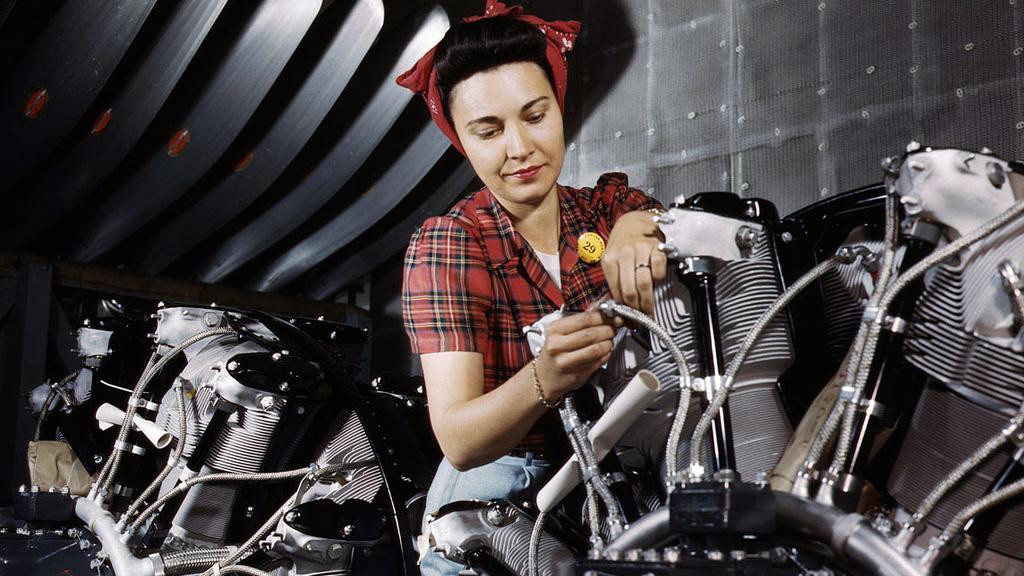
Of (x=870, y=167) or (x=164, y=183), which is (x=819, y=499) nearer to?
(x=870, y=167)

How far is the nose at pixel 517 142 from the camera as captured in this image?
148 centimetres

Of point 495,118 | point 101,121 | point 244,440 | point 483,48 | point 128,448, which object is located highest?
point 483,48

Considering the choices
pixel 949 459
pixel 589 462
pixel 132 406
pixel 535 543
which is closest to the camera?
pixel 949 459

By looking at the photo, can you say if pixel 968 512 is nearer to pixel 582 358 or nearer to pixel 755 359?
pixel 755 359

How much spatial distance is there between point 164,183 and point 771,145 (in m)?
2.76

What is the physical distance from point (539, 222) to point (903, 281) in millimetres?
681

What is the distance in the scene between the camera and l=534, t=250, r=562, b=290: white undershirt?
1567mm

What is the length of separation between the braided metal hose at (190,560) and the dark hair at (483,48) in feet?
4.27

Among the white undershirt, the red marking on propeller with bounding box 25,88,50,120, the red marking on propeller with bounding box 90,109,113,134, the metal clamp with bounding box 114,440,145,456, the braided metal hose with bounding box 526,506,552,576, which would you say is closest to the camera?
the braided metal hose with bounding box 526,506,552,576

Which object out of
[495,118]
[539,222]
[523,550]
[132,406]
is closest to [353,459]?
[132,406]

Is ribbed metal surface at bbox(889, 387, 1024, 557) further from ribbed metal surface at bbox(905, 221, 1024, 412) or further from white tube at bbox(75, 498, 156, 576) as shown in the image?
white tube at bbox(75, 498, 156, 576)

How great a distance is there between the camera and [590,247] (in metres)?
1.52

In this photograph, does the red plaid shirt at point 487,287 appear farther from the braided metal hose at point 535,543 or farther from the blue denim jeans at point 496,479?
the braided metal hose at point 535,543

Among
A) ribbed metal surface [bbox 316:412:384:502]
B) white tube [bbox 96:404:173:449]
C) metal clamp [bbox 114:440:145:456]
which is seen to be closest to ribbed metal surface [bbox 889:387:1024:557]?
ribbed metal surface [bbox 316:412:384:502]
